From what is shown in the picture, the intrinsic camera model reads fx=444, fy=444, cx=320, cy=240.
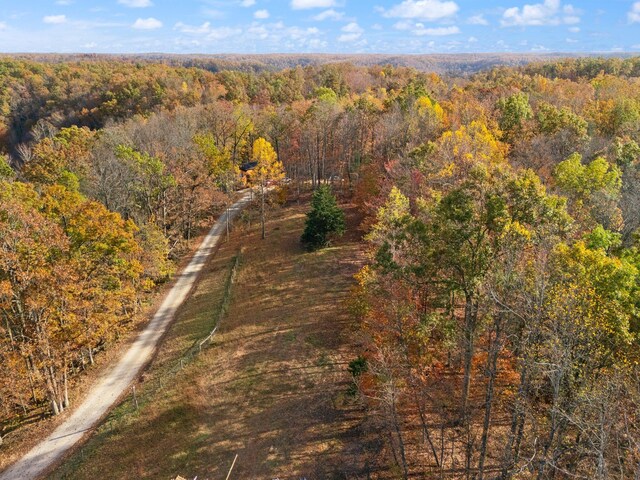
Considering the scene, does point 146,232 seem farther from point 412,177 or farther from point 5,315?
point 412,177

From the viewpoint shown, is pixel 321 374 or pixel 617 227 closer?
pixel 617 227

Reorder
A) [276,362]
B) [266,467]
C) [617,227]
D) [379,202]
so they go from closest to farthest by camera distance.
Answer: [266,467] < [617,227] < [276,362] < [379,202]

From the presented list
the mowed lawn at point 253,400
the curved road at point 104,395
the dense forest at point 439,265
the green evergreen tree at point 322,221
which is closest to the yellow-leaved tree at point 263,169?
the dense forest at point 439,265

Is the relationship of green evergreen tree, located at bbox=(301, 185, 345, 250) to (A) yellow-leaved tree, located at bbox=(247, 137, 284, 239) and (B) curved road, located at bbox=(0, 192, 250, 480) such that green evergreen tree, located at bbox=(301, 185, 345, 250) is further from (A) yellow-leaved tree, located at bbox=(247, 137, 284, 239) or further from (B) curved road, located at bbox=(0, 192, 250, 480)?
(B) curved road, located at bbox=(0, 192, 250, 480)

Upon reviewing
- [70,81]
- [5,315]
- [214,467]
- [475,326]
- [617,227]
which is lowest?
[214,467]

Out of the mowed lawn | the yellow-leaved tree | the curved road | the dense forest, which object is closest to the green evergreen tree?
the dense forest

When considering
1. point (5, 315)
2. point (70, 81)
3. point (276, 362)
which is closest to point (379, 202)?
point (276, 362)

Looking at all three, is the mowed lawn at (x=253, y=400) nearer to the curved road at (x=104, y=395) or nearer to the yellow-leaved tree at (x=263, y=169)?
the curved road at (x=104, y=395)

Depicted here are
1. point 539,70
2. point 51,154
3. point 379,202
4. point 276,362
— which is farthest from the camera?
point 539,70

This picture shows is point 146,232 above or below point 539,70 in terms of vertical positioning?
below
